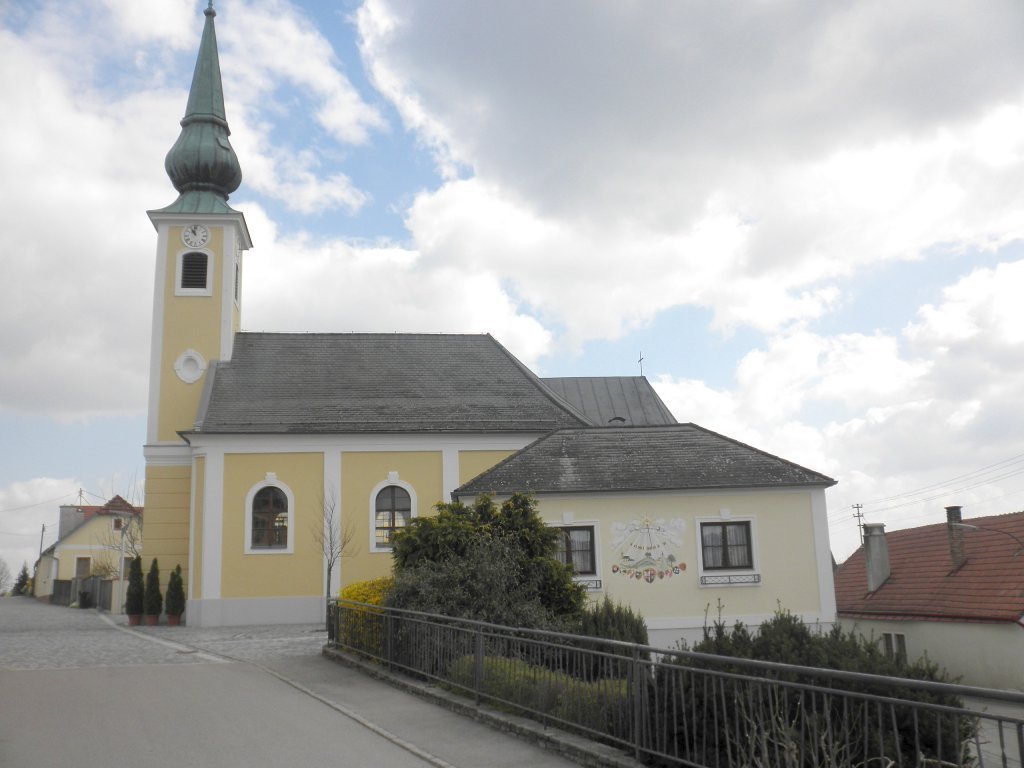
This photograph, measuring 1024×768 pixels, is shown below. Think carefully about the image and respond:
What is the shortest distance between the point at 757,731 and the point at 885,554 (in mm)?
26044

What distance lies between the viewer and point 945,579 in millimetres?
26156

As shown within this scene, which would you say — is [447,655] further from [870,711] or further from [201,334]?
[201,334]

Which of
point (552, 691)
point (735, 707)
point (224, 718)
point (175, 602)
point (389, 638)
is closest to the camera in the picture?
point (735, 707)

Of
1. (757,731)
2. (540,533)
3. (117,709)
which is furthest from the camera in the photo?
(540,533)

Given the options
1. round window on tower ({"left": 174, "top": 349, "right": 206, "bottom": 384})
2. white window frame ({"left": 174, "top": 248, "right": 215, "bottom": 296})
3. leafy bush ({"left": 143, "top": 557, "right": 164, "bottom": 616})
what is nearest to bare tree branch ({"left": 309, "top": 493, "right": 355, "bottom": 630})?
leafy bush ({"left": 143, "top": 557, "right": 164, "bottom": 616})

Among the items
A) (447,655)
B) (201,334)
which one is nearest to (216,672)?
(447,655)

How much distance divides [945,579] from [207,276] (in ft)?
79.4

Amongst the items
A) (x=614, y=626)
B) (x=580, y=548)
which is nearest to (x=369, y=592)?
(x=614, y=626)

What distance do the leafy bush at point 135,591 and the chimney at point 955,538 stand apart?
77.2 feet

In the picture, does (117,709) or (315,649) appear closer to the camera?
(117,709)

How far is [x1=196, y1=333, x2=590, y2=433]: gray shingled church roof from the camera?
90.5ft

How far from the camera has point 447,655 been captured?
11203mm

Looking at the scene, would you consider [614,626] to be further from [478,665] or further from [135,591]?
[135,591]

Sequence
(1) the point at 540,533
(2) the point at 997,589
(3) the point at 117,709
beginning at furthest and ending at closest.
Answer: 1. (2) the point at 997,589
2. (1) the point at 540,533
3. (3) the point at 117,709
